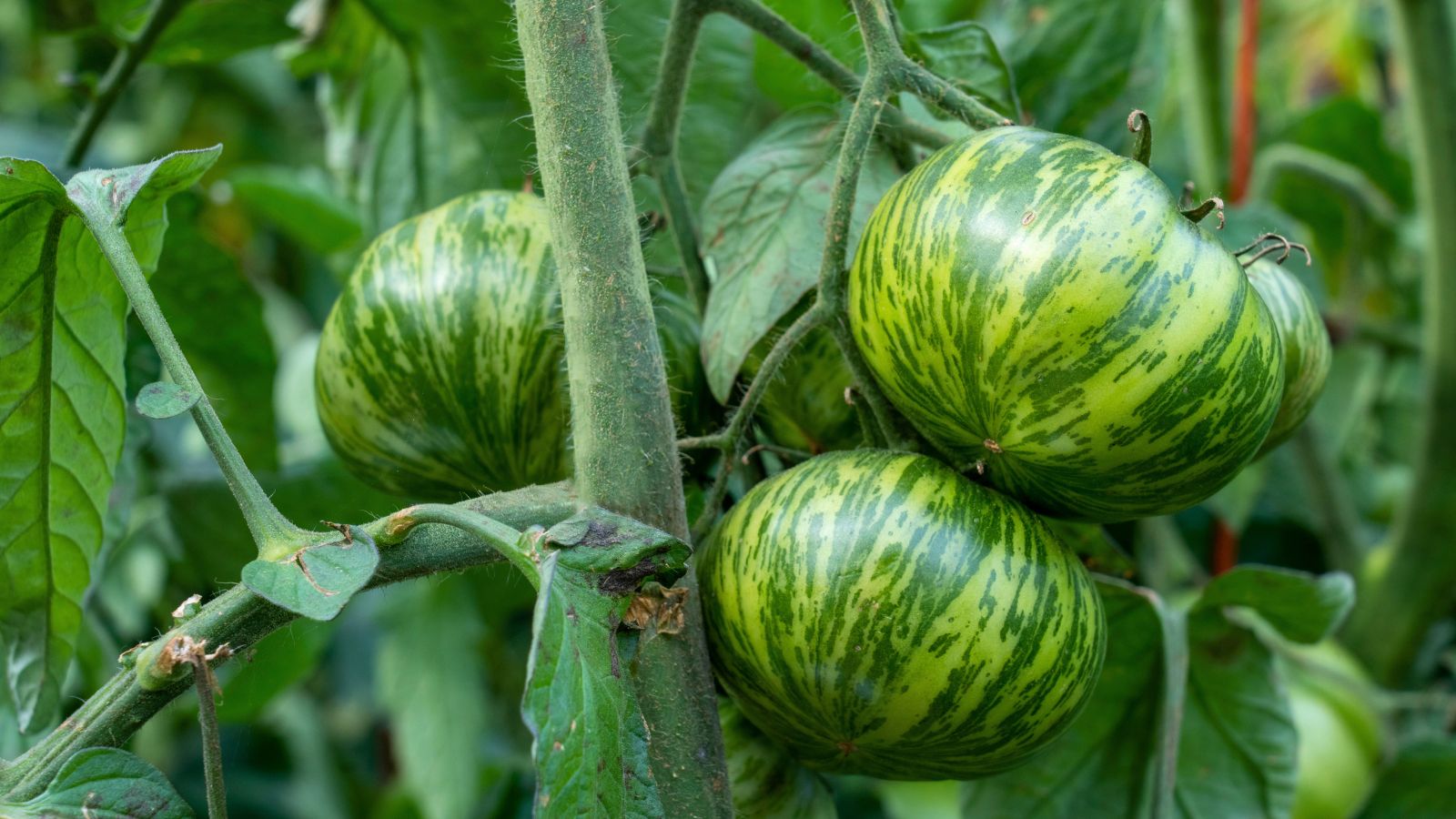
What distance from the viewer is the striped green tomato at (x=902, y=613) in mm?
530

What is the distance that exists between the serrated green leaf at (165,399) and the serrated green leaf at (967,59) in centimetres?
43

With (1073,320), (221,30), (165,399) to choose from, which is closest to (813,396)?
(1073,320)

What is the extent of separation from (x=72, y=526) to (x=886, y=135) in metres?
0.48

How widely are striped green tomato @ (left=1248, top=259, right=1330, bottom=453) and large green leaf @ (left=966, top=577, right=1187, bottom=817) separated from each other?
161 mm

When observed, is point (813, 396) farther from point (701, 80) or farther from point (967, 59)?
point (701, 80)

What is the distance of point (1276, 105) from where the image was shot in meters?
1.95

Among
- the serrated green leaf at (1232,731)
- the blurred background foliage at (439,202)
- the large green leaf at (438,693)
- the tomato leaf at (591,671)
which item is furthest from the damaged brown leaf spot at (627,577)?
the large green leaf at (438,693)

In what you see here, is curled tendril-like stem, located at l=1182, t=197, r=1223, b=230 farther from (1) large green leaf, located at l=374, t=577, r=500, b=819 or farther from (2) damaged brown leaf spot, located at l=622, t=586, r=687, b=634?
(1) large green leaf, located at l=374, t=577, r=500, b=819

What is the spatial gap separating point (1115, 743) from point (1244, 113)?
81 cm

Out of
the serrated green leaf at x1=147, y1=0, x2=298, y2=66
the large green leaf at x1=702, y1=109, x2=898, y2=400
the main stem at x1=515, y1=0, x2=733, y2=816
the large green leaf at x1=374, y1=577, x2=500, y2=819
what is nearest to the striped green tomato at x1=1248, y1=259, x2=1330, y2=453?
the large green leaf at x1=702, y1=109, x2=898, y2=400

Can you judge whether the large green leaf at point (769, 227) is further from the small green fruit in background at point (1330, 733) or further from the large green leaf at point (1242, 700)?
the small green fruit in background at point (1330, 733)

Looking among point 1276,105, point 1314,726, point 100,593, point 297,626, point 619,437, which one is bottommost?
point 100,593

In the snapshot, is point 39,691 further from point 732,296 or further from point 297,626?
point 732,296

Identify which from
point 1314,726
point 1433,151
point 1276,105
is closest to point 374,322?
point 1314,726
